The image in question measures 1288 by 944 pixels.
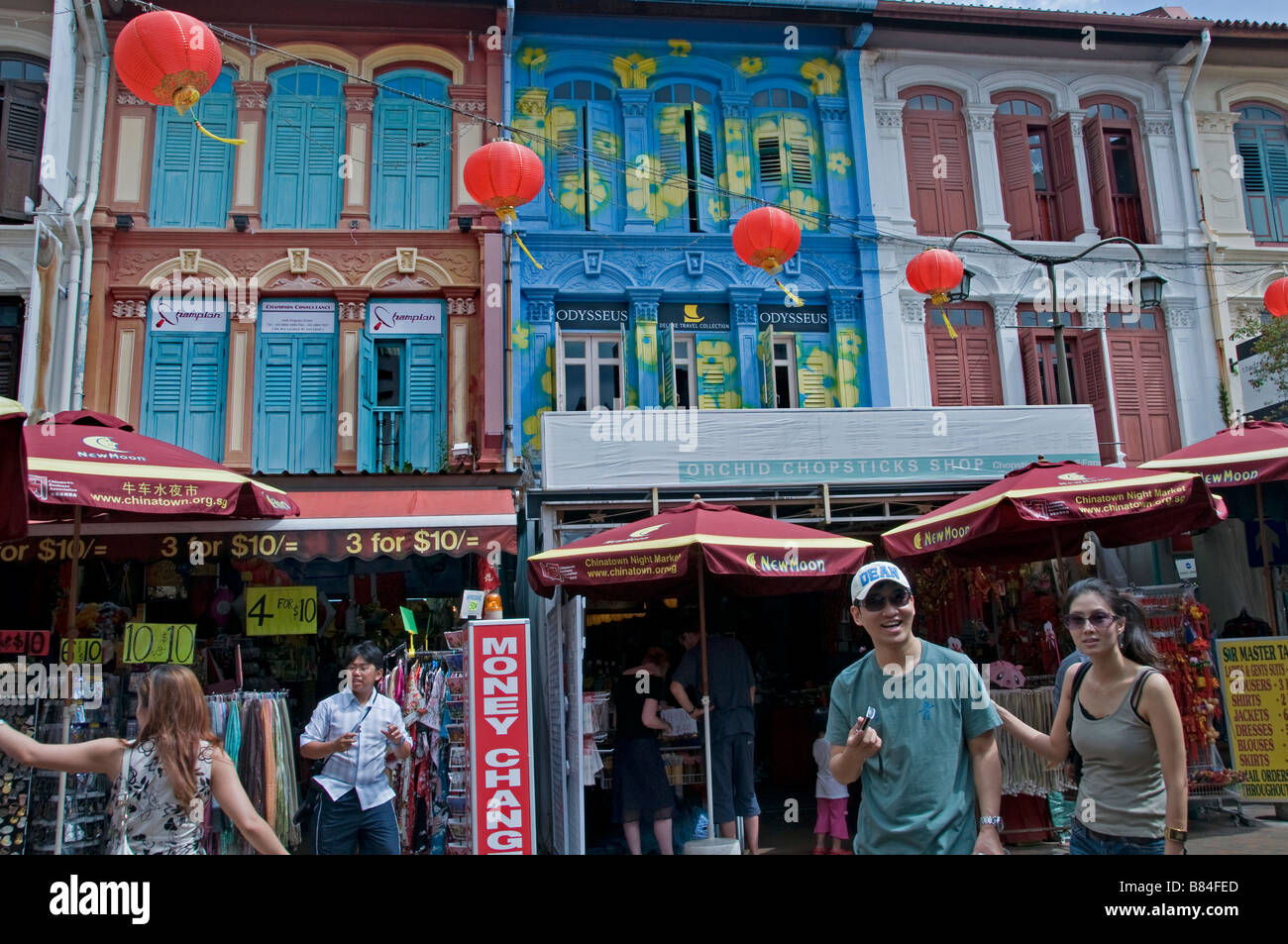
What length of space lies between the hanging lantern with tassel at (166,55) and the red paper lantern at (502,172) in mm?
2503

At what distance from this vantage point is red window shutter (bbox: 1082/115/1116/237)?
15195 millimetres

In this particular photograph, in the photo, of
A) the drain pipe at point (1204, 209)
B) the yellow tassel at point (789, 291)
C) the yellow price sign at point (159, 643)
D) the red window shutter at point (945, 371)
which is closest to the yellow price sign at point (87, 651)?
the yellow price sign at point (159, 643)

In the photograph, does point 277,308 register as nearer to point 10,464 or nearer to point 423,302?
point 423,302

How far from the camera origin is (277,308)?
13.4 metres

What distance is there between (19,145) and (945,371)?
13005 mm

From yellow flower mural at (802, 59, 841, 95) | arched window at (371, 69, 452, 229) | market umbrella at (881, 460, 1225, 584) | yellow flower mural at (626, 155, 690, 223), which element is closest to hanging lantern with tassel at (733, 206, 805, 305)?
yellow flower mural at (626, 155, 690, 223)

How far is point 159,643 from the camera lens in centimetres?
809

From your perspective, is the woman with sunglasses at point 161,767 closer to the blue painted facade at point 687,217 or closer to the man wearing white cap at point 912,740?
the man wearing white cap at point 912,740

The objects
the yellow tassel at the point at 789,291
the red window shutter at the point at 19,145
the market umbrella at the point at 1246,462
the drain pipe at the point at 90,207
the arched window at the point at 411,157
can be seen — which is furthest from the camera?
the arched window at the point at 411,157

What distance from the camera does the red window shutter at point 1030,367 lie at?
14.6 metres

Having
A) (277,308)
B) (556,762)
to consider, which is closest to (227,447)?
(277,308)

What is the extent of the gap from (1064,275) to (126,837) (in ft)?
47.6

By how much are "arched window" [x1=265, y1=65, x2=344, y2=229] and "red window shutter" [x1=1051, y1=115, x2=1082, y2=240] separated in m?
10.7
